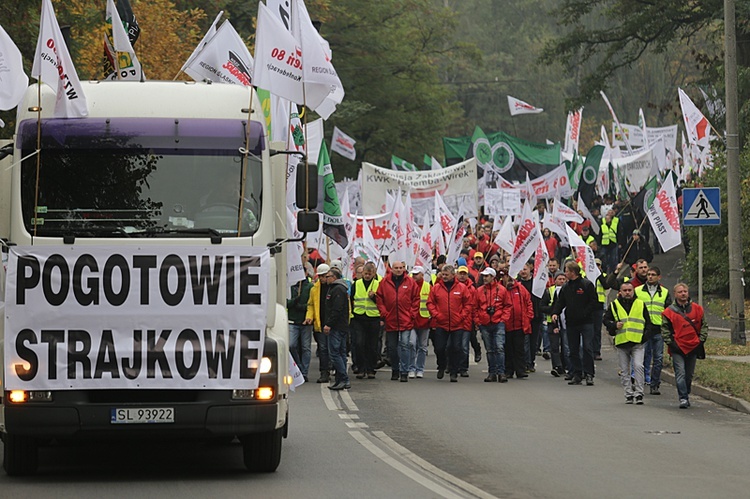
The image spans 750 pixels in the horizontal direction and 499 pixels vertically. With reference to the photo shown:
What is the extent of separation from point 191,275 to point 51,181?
1434 millimetres

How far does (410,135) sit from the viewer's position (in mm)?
67062

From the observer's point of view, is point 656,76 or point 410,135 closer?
point 410,135

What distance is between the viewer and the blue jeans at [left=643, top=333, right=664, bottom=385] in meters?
20.5

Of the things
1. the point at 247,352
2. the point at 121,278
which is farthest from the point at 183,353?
the point at 121,278

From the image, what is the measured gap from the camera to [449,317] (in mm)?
23094

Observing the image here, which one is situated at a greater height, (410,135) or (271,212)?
(410,135)

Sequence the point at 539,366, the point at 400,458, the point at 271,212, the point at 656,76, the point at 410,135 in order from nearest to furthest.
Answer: the point at 271,212 → the point at 400,458 → the point at 539,366 → the point at 410,135 → the point at 656,76

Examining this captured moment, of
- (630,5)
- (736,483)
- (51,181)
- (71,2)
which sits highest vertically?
(630,5)

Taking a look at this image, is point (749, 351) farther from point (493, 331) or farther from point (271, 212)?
point (271, 212)

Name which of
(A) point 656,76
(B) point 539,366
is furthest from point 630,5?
(A) point 656,76

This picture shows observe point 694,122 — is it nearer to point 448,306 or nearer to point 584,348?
point 448,306

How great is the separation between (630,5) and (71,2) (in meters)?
22.9

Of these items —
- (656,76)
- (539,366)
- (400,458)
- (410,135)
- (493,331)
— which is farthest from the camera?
(656,76)

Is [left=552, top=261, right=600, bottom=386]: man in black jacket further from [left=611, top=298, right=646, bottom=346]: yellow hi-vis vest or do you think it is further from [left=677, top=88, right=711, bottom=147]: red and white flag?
[left=677, top=88, right=711, bottom=147]: red and white flag
